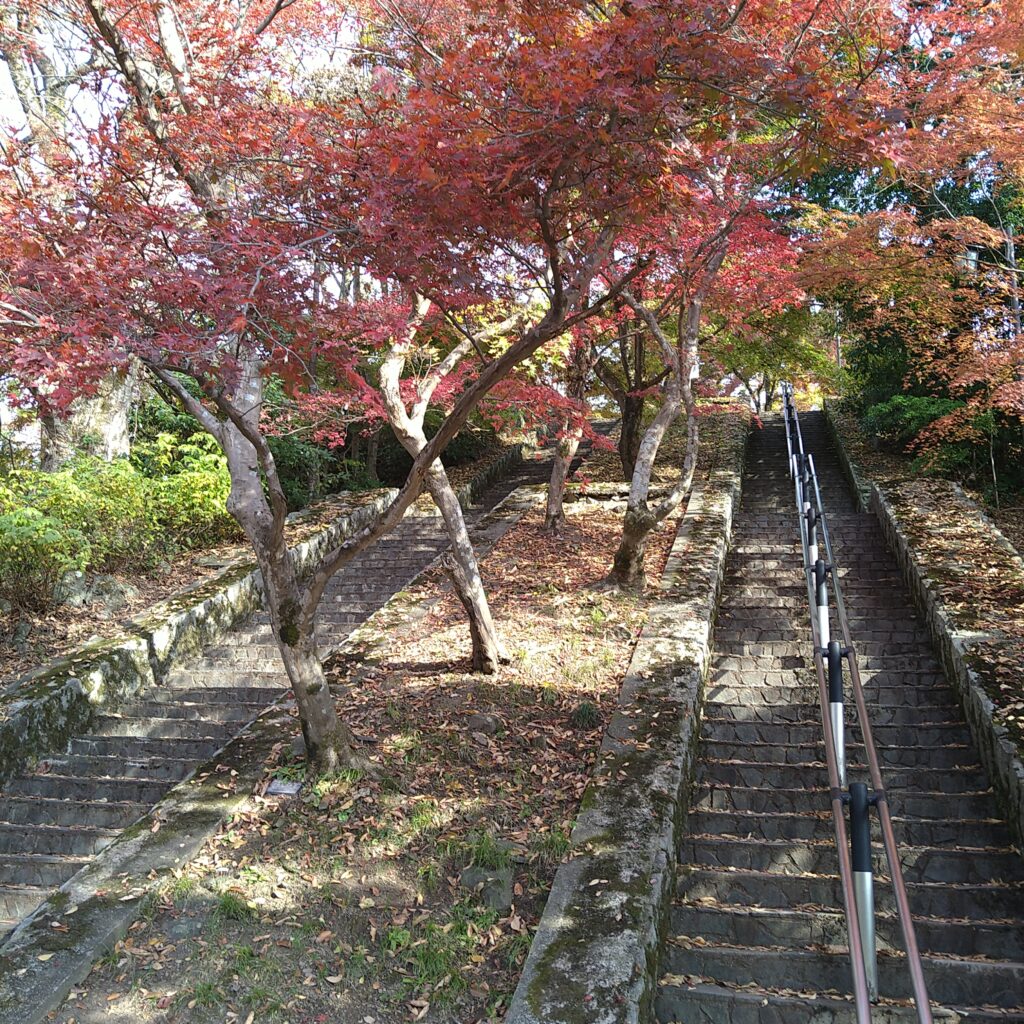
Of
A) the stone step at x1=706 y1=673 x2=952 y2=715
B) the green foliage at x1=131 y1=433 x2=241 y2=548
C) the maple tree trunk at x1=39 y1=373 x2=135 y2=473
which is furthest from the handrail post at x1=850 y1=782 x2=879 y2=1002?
the maple tree trunk at x1=39 y1=373 x2=135 y2=473

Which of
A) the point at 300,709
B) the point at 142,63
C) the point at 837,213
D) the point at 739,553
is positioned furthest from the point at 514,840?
the point at 837,213

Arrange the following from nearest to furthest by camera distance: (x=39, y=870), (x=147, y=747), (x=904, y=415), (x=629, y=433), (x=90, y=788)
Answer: (x=39, y=870)
(x=90, y=788)
(x=147, y=747)
(x=904, y=415)
(x=629, y=433)

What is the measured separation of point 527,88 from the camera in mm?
3939

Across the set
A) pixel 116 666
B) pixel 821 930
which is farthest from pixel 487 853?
pixel 116 666

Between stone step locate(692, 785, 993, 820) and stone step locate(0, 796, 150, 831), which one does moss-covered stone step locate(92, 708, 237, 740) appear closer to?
stone step locate(0, 796, 150, 831)

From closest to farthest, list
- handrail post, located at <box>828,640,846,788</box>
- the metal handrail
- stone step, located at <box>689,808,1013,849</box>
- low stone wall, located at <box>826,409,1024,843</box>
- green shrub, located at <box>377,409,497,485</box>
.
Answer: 1. the metal handrail
2. handrail post, located at <box>828,640,846,788</box>
3. stone step, located at <box>689,808,1013,849</box>
4. low stone wall, located at <box>826,409,1024,843</box>
5. green shrub, located at <box>377,409,497,485</box>

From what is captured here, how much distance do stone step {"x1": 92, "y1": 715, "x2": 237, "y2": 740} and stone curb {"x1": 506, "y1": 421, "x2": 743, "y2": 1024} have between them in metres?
3.40

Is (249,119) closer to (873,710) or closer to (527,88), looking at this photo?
(527,88)

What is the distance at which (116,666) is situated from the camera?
7520 millimetres

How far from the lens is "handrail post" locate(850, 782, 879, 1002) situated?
3047 mm

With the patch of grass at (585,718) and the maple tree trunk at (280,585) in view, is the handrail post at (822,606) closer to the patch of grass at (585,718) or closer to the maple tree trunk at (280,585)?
the patch of grass at (585,718)

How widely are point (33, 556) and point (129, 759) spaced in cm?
311

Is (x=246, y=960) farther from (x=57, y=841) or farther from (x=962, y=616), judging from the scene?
(x=962, y=616)

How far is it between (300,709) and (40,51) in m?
11.1
